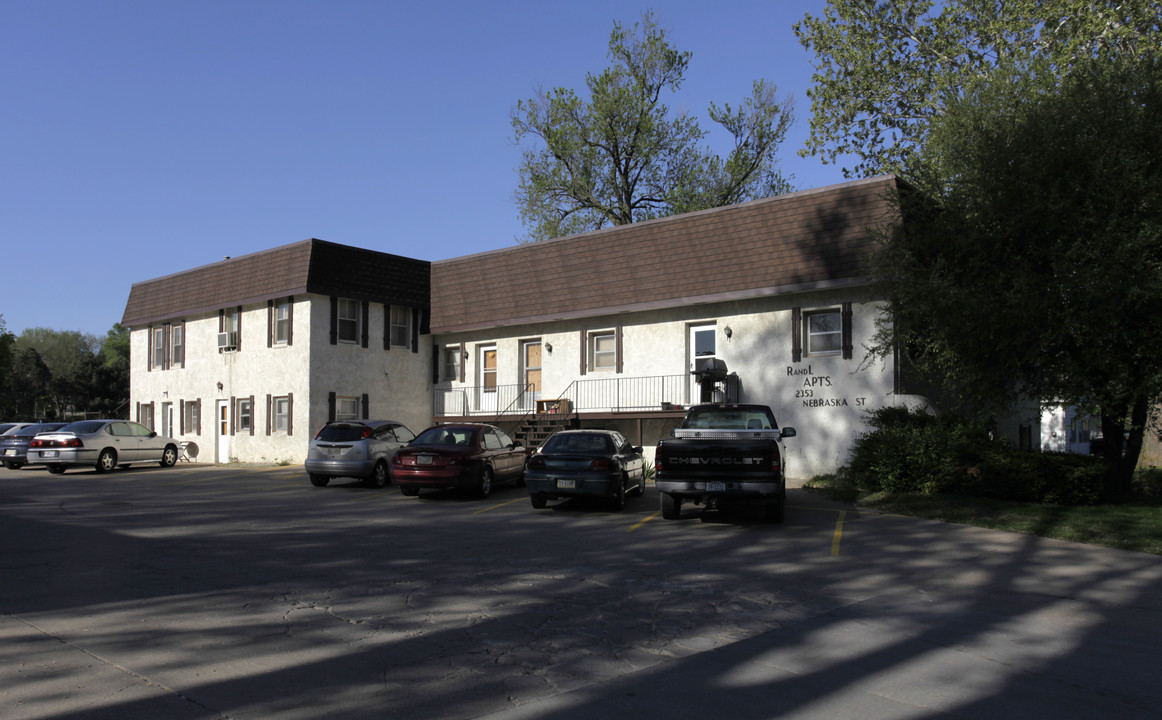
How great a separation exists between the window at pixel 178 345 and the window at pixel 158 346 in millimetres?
653

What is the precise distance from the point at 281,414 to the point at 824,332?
17527 mm

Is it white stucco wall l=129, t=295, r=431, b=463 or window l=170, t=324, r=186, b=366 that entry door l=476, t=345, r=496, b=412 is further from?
window l=170, t=324, r=186, b=366

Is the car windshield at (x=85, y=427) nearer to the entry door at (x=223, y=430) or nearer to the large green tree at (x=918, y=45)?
the entry door at (x=223, y=430)

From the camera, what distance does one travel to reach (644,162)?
134 ft

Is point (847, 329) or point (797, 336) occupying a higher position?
point (847, 329)

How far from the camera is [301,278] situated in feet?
86.9

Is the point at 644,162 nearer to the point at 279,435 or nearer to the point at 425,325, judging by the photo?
the point at 425,325

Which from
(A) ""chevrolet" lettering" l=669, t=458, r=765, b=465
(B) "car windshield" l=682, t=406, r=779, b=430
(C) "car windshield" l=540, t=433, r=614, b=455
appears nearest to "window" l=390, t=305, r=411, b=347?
(C) "car windshield" l=540, t=433, r=614, b=455

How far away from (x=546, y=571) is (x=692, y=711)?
459 centimetres

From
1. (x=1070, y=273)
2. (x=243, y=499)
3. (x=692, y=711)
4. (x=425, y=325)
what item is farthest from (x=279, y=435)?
(x=692, y=711)

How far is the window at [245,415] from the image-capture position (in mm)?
28883

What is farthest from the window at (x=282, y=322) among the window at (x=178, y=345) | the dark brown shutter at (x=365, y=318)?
the window at (x=178, y=345)

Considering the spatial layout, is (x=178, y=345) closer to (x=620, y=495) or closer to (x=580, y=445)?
(x=580, y=445)

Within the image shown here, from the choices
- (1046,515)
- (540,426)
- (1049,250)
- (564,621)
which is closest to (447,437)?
(540,426)
